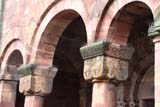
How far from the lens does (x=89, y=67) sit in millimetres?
6801

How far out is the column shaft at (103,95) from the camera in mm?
6509

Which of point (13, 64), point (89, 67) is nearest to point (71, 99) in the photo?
point (13, 64)

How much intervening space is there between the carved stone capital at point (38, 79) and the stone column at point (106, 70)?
6.67ft

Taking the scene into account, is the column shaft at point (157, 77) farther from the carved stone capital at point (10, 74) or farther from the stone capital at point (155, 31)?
the carved stone capital at point (10, 74)

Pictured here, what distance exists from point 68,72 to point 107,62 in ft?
20.4

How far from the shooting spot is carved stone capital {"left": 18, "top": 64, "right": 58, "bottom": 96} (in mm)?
8539

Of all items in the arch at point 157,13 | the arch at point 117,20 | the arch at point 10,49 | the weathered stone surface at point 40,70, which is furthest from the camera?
the arch at point 10,49

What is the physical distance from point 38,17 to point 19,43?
3.36 feet

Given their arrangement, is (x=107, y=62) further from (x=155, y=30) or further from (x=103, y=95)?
(x=155, y=30)

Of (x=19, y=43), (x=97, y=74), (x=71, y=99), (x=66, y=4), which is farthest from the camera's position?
(x=71, y=99)

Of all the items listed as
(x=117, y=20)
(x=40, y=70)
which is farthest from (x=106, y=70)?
(x=40, y=70)

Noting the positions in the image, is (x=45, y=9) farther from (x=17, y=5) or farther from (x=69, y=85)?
(x=69, y=85)

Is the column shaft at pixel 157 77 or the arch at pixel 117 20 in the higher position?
the arch at pixel 117 20

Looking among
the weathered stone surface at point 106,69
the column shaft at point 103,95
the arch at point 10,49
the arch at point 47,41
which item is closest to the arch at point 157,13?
the weathered stone surface at point 106,69
